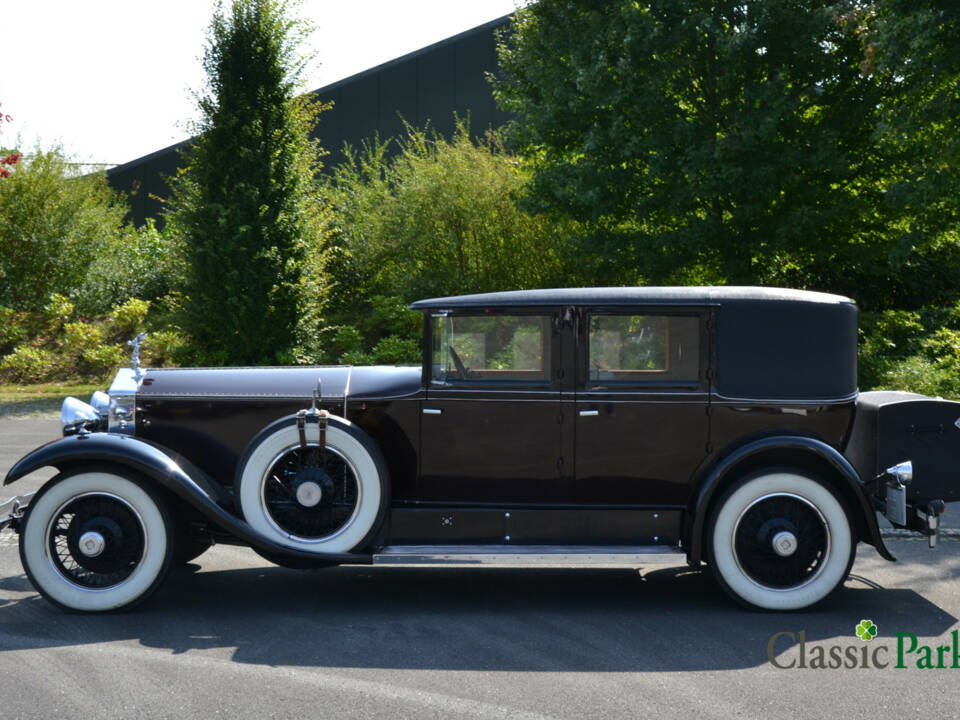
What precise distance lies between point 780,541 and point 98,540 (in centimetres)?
375

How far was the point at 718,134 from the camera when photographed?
1409cm

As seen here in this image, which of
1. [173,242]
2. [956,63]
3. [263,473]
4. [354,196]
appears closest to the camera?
[263,473]

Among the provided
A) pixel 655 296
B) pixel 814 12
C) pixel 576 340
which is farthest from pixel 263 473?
pixel 814 12

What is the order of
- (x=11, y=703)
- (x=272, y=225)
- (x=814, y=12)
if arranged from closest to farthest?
(x=11, y=703), (x=814, y=12), (x=272, y=225)

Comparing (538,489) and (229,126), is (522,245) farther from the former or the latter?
(538,489)

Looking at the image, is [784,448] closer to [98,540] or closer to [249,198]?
[98,540]

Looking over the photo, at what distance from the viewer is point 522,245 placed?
16953 millimetres

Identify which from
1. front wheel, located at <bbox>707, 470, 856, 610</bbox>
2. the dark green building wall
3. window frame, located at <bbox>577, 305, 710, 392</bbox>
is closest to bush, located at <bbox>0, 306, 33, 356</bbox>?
the dark green building wall

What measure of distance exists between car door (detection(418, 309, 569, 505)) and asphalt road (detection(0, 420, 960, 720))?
26.5 inches

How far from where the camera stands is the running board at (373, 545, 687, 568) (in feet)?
16.3

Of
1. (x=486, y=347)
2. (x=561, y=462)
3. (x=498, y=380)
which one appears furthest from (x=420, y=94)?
(x=561, y=462)

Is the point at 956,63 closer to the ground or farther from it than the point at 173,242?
farther from it

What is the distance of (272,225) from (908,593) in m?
12.5

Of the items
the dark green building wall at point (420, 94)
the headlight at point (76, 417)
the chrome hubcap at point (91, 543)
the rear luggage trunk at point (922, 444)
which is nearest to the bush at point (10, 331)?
the dark green building wall at point (420, 94)
